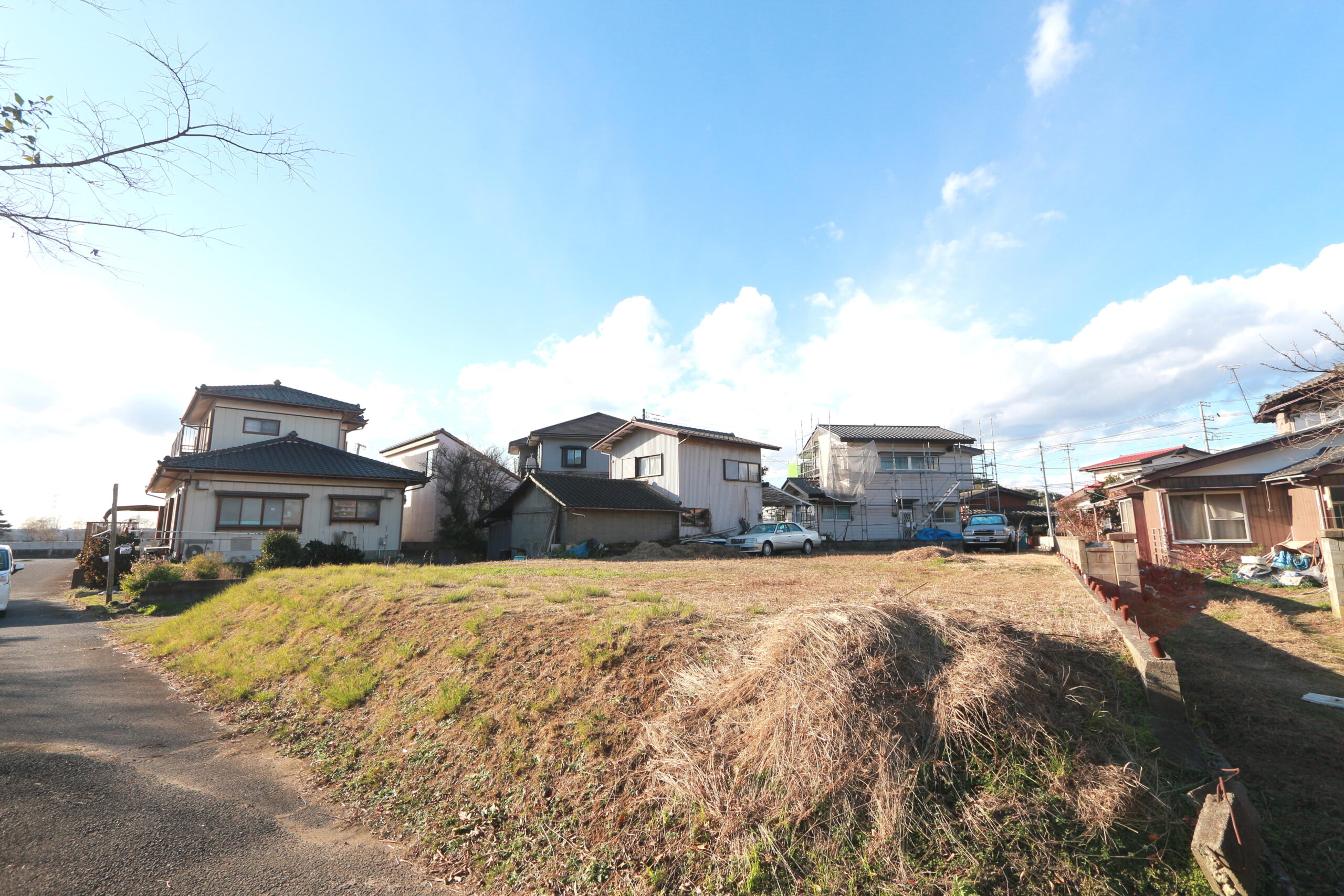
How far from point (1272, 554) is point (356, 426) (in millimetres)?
31968

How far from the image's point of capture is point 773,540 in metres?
22.2

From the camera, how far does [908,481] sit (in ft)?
111

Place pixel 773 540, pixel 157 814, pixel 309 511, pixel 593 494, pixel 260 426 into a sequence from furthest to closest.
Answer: pixel 260 426, pixel 593 494, pixel 773 540, pixel 309 511, pixel 157 814

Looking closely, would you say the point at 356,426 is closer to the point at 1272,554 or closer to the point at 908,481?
the point at 908,481

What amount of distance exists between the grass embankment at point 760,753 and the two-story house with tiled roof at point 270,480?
1622 cm

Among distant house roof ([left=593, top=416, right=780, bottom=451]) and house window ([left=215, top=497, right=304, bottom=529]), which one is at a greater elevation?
distant house roof ([left=593, top=416, right=780, bottom=451])

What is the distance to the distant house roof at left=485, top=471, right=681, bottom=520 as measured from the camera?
73.3 ft

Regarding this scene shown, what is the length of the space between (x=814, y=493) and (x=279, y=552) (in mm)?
25759

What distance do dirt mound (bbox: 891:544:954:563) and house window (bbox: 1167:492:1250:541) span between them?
217 inches

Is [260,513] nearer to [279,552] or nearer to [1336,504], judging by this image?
[279,552]

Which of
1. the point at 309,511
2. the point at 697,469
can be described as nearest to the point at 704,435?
the point at 697,469

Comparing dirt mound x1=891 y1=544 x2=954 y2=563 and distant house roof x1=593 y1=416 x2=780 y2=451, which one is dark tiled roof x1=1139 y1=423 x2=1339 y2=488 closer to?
dirt mound x1=891 y1=544 x2=954 y2=563

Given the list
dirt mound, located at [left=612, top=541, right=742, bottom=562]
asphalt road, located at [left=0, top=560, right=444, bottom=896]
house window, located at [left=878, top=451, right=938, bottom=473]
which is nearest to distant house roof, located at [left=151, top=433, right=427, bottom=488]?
dirt mound, located at [left=612, top=541, right=742, bottom=562]

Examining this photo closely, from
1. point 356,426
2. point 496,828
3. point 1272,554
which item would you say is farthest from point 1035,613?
point 356,426
